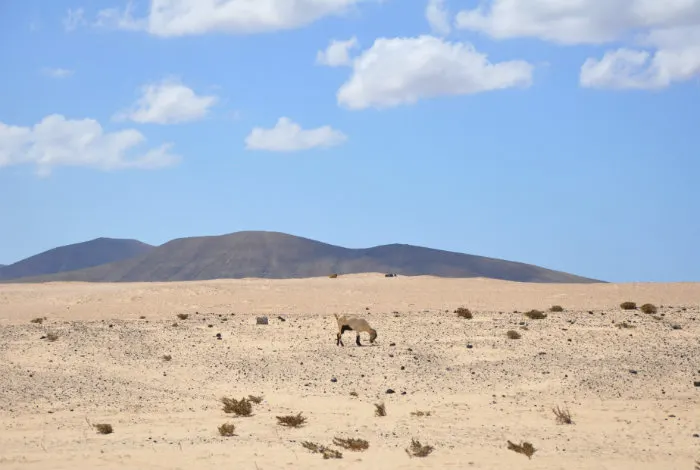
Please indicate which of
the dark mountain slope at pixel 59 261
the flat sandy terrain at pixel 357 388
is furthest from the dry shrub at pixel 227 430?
the dark mountain slope at pixel 59 261

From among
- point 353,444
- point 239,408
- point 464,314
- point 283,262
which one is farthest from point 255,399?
point 283,262

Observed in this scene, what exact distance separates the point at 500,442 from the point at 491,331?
13.2m

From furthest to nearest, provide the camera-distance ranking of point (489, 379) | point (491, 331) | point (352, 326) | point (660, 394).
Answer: point (491, 331)
point (352, 326)
point (489, 379)
point (660, 394)

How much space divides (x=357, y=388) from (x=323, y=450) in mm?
6422

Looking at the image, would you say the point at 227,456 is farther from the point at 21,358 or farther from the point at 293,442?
the point at 21,358

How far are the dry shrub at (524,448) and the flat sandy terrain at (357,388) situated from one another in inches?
3.5

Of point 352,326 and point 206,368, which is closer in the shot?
point 206,368

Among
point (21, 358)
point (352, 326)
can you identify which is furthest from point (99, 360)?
point (352, 326)

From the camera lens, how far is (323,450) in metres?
15.1

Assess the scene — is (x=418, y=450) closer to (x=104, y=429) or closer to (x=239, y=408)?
(x=239, y=408)

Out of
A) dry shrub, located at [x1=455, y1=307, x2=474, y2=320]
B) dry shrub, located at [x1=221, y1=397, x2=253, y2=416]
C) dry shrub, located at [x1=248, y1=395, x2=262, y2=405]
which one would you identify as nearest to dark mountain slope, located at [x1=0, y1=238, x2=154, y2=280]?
dry shrub, located at [x1=455, y1=307, x2=474, y2=320]

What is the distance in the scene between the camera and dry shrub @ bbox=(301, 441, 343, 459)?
580 inches

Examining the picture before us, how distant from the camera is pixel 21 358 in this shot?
2473 cm

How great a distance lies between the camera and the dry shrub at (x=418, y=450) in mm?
14758
